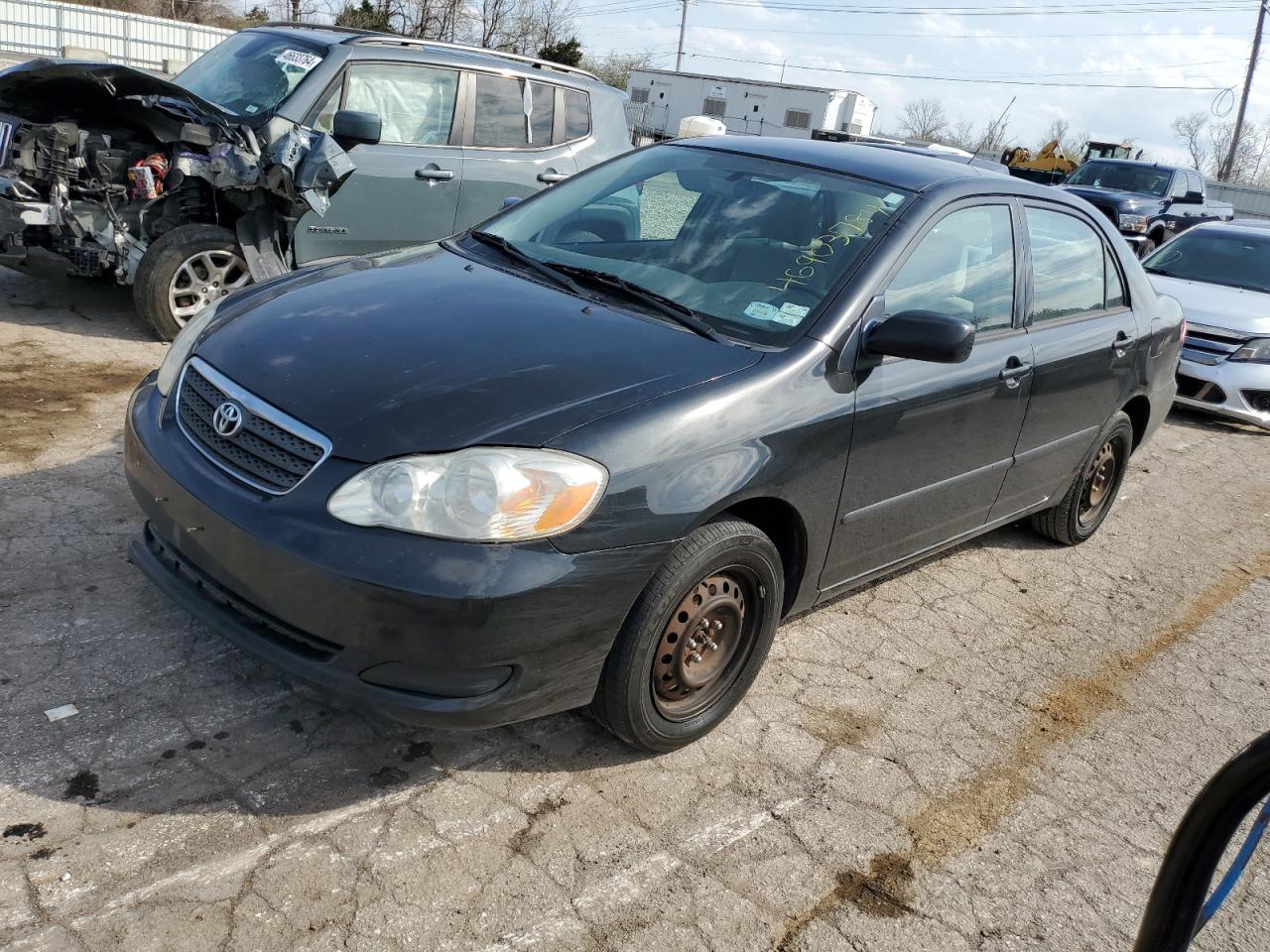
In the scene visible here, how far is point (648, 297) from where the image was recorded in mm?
3398

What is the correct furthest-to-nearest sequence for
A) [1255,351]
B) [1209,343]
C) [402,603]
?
[1209,343] → [1255,351] → [402,603]

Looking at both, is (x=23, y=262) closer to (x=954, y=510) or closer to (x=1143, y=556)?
(x=954, y=510)

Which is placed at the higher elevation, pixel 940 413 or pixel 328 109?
pixel 328 109

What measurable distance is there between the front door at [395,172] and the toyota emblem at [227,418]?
13.0ft

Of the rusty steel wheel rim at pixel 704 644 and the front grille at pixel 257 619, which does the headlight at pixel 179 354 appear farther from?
the rusty steel wheel rim at pixel 704 644

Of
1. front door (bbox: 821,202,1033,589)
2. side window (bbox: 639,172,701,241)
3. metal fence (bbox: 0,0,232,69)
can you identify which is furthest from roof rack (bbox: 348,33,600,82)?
metal fence (bbox: 0,0,232,69)

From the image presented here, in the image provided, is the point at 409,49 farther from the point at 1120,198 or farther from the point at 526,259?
the point at 1120,198

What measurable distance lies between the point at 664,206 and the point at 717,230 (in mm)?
386

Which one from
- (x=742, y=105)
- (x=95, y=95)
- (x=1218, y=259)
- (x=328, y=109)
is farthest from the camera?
(x=742, y=105)

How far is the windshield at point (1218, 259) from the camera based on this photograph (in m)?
9.28

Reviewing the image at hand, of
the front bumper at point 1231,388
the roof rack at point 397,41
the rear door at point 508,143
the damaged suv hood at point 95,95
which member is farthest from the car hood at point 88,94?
the front bumper at point 1231,388

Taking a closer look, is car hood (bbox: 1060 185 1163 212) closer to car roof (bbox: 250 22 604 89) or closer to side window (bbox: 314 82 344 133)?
car roof (bbox: 250 22 604 89)

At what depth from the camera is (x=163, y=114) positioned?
6.08 m

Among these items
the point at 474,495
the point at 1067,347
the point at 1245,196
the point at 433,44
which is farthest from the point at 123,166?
the point at 1245,196
